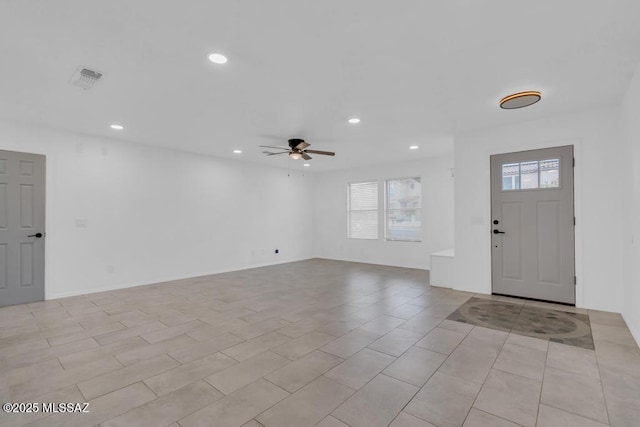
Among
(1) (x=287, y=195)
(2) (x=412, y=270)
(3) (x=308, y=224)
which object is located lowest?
(2) (x=412, y=270)

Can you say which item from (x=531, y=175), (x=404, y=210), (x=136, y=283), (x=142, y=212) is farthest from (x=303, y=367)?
(x=404, y=210)

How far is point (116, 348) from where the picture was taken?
289 centimetres

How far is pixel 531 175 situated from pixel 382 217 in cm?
390

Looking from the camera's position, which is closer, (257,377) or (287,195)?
(257,377)

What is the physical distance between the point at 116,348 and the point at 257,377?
1551 mm

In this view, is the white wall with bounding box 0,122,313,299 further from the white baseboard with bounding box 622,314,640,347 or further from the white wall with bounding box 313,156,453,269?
the white baseboard with bounding box 622,314,640,347

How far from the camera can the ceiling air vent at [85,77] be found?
2.88m

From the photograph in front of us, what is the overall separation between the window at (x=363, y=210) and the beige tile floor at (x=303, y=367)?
13.4 ft

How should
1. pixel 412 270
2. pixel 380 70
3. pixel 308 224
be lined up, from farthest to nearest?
pixel 308 224 < pixel 412 270 < pixel 380 70

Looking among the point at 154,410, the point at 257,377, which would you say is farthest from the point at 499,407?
the point at 154,410

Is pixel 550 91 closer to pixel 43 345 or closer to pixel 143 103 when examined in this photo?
pixel 143 103

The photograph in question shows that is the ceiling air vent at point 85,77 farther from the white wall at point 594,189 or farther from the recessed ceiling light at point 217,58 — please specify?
the white wall at point 594,189

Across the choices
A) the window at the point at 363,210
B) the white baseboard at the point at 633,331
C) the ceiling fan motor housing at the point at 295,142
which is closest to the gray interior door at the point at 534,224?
the white baseboard at the point at 633,331

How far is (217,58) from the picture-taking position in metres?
2.63
